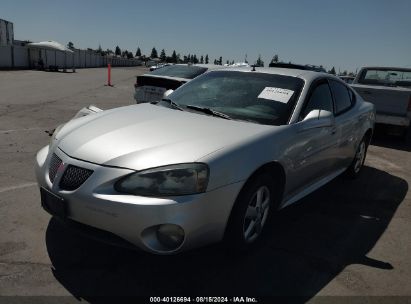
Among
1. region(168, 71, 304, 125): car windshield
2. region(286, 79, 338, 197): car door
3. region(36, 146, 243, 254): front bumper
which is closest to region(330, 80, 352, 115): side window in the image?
region(286, 79, 338, 197): car door

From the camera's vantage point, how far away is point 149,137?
3.23 m

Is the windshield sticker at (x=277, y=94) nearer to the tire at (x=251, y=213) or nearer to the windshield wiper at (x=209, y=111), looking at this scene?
the windshield wiper at (x=209, y=111)

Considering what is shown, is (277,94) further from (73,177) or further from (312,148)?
(73,177)

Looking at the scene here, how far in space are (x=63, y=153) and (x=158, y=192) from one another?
0.90m

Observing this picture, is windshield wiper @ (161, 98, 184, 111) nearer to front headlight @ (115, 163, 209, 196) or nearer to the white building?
front headlight @ (115, 163, 209, 196)

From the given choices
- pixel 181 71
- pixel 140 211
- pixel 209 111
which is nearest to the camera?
pixel 140 211

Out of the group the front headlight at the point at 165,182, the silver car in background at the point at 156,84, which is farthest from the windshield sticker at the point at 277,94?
the silver car in background at the point at 156,84

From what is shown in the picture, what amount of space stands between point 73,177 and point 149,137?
25.0 inches

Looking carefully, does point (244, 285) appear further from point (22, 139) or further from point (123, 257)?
point (22, 139)

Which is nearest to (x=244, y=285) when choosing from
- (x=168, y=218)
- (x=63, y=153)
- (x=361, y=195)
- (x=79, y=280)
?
(x=168, y=218)

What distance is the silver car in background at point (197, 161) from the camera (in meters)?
2.82

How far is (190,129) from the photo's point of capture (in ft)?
11.2

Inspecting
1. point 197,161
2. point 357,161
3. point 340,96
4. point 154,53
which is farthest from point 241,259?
point 154,53

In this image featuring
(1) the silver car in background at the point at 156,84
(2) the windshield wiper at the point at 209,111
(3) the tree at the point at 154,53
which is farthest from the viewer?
(3) the tree at the point at 154,53
